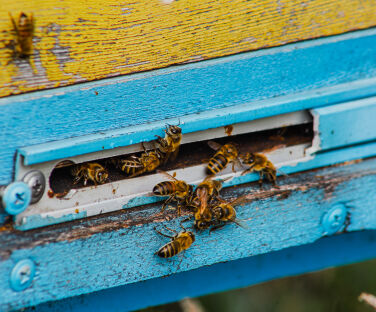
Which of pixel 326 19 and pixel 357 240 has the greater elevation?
pixel 326 19

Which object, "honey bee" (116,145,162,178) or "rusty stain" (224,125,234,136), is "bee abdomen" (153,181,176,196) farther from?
"rusty stain" (224,125,234,136)

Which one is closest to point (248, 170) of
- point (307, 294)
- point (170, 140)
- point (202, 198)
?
point (202, 198)

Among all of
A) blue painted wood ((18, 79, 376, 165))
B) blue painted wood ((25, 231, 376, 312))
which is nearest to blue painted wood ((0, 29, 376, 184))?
blue painted wood ((18, 79, 376, 165))

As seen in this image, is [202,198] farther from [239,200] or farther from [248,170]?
[248,170]

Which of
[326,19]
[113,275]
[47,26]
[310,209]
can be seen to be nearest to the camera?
[47,26]

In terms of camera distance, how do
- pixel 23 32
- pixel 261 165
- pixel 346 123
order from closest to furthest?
pixel 23 32
pixel 261 165
pixel 346 123

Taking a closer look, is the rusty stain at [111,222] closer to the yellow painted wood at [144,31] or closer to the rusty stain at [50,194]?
the rusty stain at [50,194]

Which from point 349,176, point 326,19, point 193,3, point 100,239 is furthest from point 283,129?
point 100,239

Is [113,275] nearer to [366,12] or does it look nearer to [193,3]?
[193,3]
